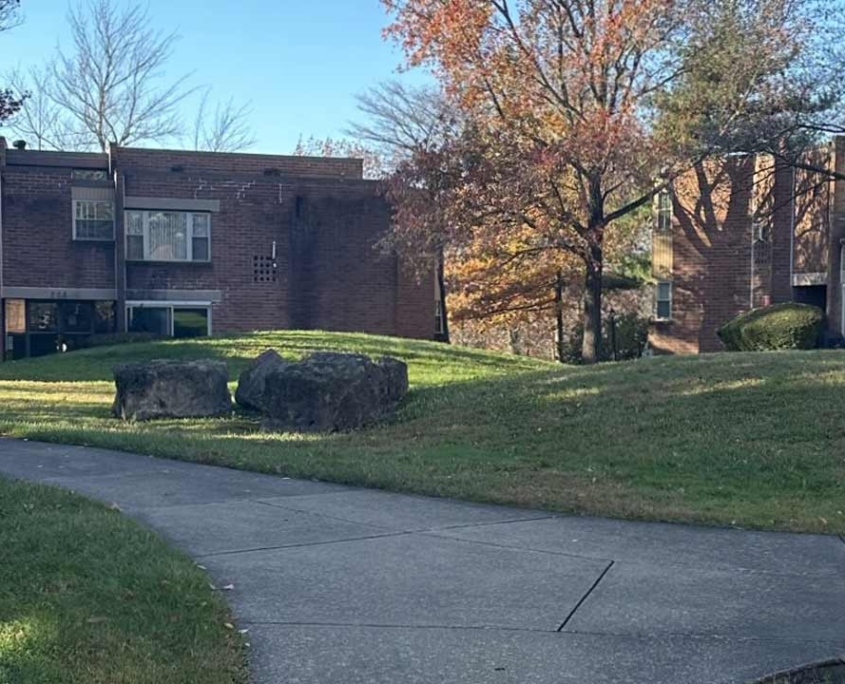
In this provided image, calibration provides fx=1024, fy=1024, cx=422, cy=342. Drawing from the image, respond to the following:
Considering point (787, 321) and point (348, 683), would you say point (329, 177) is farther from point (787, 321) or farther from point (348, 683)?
point (348, 683)

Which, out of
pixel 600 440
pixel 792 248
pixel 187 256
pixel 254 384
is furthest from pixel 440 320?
pixel 600 440

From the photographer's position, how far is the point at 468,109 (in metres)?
24.9

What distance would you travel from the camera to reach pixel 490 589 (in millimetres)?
5629

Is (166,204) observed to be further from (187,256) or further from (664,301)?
(664,301)

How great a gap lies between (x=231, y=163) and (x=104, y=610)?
3054cm

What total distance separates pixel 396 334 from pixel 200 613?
27.2 metres

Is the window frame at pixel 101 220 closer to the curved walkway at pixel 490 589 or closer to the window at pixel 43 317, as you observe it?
the window at pixel 43 317

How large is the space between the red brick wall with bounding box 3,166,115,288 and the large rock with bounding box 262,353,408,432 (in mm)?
17828

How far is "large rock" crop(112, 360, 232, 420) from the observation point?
15.0m

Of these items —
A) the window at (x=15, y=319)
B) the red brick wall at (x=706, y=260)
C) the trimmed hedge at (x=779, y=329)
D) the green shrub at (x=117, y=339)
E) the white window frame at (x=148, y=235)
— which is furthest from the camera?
the white window frame at (x=148, y=235)

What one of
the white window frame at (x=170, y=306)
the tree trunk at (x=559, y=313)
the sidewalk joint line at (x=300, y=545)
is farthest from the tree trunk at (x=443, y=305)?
the sidewalk joint line at (x=300, y=545)

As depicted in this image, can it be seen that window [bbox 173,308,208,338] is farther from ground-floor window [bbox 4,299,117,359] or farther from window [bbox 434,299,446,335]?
window [bbox 434,299,446,335]

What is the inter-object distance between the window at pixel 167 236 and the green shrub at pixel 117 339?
268 centimetres

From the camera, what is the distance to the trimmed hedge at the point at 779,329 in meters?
22.3
